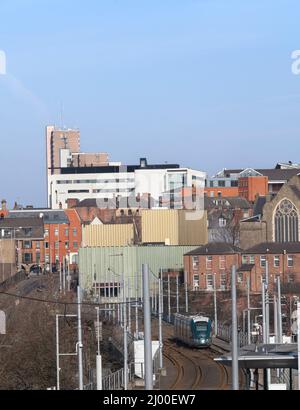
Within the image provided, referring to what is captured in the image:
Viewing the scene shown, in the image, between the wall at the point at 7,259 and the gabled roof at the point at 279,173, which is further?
the gabled roof at the point at 279,173

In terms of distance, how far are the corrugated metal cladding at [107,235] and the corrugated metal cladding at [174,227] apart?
1.26 meters

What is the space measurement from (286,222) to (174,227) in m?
11.2

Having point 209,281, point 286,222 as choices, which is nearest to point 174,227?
point 286,222

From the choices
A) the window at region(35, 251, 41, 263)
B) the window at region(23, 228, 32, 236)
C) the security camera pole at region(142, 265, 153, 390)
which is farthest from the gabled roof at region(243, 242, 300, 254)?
the security camera pole at region(142, 265, 153, 390)

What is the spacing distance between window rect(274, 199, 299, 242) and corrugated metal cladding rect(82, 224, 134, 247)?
10898 mm

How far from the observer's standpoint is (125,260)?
8119 centimetres

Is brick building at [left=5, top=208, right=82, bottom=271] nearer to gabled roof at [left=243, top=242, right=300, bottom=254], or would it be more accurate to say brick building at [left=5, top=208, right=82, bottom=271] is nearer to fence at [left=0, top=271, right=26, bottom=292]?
fence at [left=0, top=271, right=26, bottom=292]

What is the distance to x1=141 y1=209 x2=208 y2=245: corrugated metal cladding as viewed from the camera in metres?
97.9

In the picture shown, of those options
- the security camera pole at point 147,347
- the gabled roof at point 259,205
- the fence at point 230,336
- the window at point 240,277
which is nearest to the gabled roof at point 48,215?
the gabled roof at point 259,205

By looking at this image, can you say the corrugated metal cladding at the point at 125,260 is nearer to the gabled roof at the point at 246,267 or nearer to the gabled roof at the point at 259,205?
the gabled roof at the point at 246,267

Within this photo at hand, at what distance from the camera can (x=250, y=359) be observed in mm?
17359

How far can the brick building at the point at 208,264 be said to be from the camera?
76.6 meters
